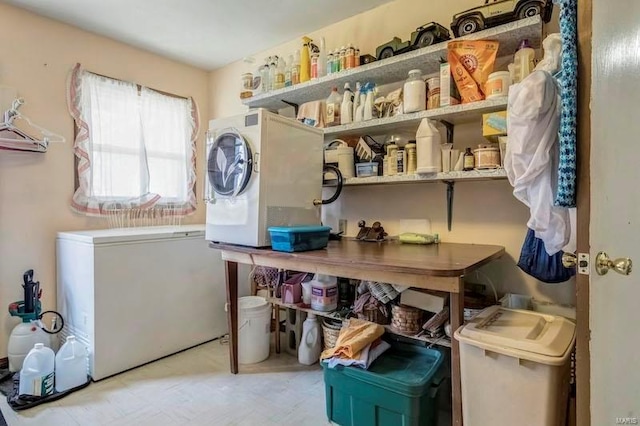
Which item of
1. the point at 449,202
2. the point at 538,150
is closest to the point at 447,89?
the point at 449,202

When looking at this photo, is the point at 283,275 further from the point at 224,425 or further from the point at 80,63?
the point at 80,63

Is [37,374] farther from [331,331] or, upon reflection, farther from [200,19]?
[200,19]

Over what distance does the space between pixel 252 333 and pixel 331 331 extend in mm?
589

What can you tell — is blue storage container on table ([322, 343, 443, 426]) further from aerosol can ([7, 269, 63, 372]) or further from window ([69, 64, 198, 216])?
window ([69, 64, 198, 216])

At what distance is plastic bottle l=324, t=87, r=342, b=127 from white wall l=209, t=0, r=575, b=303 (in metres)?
0.43

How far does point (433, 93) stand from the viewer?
190cm

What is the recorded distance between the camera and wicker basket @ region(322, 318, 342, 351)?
229 cm

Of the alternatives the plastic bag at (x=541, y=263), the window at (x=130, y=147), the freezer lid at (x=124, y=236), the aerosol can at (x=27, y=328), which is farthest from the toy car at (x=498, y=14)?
the aerosol can at (x=27, y=328)

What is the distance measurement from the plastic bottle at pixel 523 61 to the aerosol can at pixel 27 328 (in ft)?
10.4

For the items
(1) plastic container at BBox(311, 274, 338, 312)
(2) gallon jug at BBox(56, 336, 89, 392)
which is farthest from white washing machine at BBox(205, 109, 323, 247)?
(2) gallon jug at BBox(56, 336, 89, 392)

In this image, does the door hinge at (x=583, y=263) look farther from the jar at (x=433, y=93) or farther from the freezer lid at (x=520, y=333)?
the jar at (x=433, y=93)

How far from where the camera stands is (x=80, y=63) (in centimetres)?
271

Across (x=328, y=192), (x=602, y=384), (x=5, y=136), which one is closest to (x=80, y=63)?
(x=5, y=136)

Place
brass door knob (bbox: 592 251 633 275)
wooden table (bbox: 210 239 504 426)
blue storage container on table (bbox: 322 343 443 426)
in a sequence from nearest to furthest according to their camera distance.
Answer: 1. brass door knob (bbox: 592 251 633 275)
2. wooden table (bbox: 210 239 504 426)
3. blue storage container on table (bbox: 322 343 443 426)
